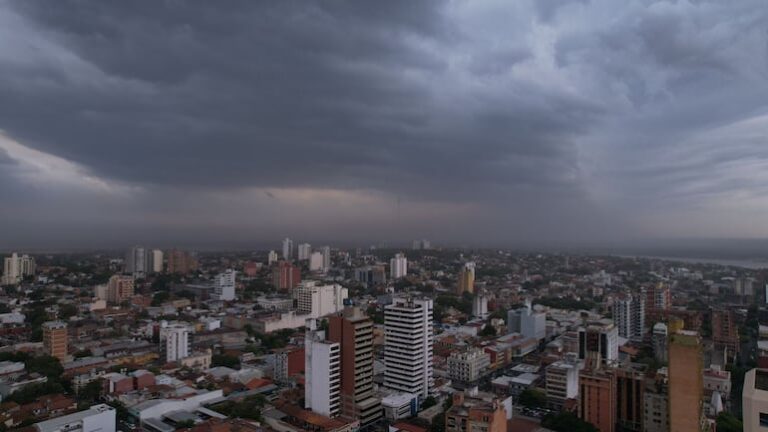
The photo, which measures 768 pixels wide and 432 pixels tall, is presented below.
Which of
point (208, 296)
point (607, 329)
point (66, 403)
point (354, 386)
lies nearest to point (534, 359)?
point (607, 329)

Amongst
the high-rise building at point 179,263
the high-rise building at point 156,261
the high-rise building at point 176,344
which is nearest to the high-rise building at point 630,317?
the high-rise building at point 176,344

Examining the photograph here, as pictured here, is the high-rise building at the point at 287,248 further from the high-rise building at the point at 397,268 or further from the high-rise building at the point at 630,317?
the high-rise building at the point at 630,317

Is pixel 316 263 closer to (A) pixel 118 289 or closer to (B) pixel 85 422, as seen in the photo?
(A) pixel 118 289

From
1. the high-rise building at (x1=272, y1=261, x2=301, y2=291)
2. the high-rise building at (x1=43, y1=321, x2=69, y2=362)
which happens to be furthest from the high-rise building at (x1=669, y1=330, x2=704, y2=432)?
the high-rise building at (x1=272, y1=261, x2=301, y2=291)

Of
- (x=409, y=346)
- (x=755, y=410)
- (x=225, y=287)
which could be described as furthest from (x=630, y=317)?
(x=225, y=287)

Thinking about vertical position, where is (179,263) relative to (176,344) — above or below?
above

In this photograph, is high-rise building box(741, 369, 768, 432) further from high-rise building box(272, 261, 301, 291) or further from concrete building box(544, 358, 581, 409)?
high-rise building box(272, 261, 301, 291)
